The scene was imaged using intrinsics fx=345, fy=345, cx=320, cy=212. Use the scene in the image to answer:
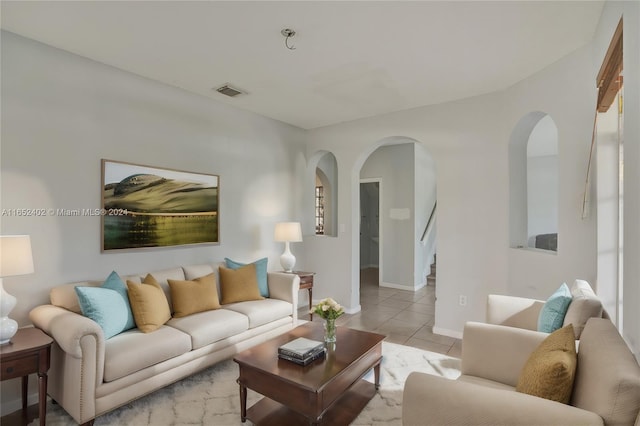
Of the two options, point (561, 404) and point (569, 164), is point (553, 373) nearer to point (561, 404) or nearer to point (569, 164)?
point (561, 404)

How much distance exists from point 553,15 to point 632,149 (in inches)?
49.4

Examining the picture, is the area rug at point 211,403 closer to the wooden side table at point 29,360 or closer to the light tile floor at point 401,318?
the wooden side table at point 29,360

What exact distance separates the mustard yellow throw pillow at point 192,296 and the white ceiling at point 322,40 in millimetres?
1985

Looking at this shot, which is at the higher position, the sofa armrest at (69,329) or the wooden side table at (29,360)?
the sofa armrest at (69,329)

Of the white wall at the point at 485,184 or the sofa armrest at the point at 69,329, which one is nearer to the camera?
the sofa armrest at the point at 69,329

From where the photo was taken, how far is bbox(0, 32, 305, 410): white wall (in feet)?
8.42

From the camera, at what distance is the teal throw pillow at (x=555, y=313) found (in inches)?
80.8

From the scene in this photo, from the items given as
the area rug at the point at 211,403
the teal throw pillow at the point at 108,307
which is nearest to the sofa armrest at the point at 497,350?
the area rug at the point at 211,403

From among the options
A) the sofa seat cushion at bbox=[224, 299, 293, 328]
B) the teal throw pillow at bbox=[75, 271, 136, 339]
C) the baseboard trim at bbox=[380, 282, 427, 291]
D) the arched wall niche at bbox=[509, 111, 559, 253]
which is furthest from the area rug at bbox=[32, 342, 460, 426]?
the baseboard trim at bbox=[380, 282, 427, 291]

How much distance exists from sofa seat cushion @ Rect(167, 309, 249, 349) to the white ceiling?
224 cm

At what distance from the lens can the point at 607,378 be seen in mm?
1154

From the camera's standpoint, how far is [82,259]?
2918 millimetres

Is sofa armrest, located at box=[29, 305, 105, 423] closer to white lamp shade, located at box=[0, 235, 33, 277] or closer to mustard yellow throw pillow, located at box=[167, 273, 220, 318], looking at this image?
white lamp shade, located at box=[0, 235, 33, 277]

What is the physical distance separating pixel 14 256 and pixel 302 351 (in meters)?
1.92
